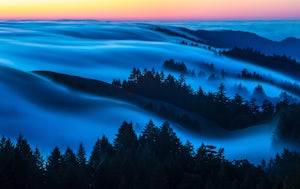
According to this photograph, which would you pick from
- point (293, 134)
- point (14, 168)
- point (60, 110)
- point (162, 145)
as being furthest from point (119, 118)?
point (14, 168)

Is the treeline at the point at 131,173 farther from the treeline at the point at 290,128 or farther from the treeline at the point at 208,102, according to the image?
the treeline at the point at 208,102

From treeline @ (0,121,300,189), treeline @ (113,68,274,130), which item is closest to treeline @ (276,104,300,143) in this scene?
treeline @ (113,68,274,130)

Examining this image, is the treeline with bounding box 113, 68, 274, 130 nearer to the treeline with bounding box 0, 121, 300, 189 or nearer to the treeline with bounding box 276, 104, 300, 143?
the treeline with bounding box 276, 104, 300, 143

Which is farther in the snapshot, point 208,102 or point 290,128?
point 208,102

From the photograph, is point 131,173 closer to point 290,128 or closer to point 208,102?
point 290,128

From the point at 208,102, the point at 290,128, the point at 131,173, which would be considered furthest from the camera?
the point at 208,102

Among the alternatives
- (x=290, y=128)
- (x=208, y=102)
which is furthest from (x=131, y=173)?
(x=208, y=102)

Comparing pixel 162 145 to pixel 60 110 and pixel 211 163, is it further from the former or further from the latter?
pixel 60 110

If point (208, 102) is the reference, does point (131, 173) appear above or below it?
below
